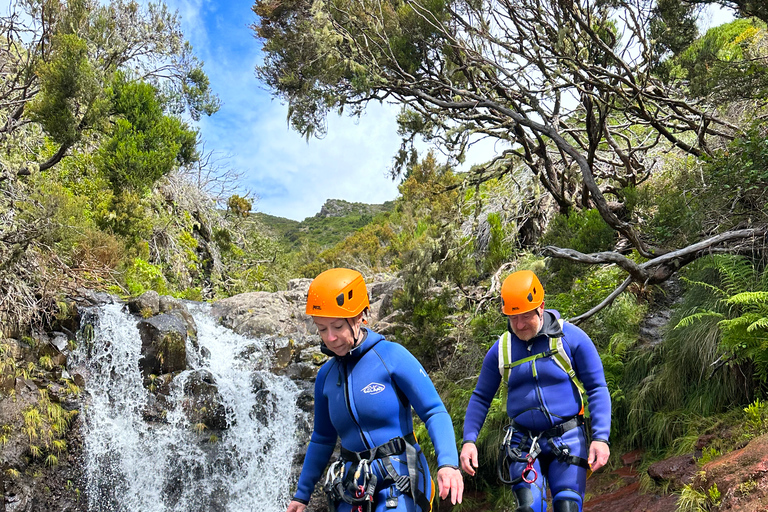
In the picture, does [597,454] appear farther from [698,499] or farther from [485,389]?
[698,499]

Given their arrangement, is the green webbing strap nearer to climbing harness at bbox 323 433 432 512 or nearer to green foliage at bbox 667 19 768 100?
climbing harness at bbox 323 433 432 512

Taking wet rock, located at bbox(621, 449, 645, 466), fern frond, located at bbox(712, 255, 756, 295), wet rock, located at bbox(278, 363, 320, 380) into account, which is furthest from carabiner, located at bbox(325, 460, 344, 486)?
wet rock, located at bbox(278, 363, 320, 380)

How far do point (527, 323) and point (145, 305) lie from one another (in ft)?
34.3

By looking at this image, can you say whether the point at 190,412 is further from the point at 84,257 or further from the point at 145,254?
the point at 145,254

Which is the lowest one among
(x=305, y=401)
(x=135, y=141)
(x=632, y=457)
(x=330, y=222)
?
(x=632, y=457)

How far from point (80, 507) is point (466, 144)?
29.5 feet

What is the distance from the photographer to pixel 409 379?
8.92 feet

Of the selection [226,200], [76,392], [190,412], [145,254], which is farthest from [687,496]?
[226,200]

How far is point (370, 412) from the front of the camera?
8.74 ft

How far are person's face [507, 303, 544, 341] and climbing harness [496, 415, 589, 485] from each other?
564 mm

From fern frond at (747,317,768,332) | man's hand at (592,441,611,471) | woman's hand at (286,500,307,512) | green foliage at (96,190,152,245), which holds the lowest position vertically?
man's hand at (592,441,611,471)

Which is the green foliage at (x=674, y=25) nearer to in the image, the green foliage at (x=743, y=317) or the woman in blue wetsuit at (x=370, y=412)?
the green foliage at (x=743, y=317)

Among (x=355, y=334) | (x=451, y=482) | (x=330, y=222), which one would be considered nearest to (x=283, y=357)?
(x=355, y=334)

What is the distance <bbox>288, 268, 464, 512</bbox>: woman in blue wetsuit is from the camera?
2551mm
